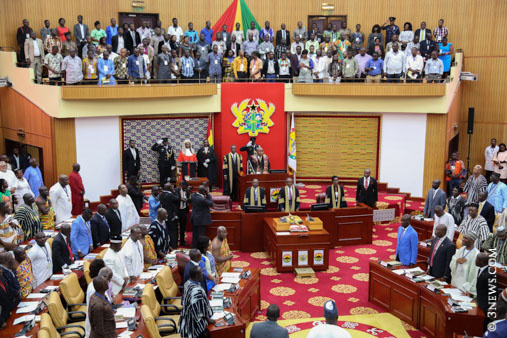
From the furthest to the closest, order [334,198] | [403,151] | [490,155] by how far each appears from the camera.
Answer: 1. [490,155]
2. [403,151]
3. [334,198]

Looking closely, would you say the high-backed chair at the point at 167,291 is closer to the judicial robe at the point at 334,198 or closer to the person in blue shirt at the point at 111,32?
the judicial robe at the point at 334,198

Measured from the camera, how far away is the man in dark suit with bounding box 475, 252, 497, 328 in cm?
776

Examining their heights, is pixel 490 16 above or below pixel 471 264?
above

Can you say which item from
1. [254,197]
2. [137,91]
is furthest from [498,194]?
[137,91]

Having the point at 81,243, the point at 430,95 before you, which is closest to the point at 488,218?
the point at 430,95

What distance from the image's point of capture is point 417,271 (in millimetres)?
9305

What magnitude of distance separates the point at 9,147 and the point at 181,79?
19.4 ft

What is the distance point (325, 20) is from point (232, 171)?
757 cm

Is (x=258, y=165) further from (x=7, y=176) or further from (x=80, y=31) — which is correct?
(x=80, y=31)

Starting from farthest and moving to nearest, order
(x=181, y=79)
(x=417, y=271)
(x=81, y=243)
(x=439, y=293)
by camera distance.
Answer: (x=181, y=79) → (x=81, y=243) → (x=417, y=271) → (x=439, y=293)

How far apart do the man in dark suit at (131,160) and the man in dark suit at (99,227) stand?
4.95m

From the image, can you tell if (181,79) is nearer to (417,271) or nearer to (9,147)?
(9,147)

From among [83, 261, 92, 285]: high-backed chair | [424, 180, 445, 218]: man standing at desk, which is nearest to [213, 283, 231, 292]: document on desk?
[83, 261, 92, 285]: high-backed chair

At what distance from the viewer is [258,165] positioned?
50.6ft
